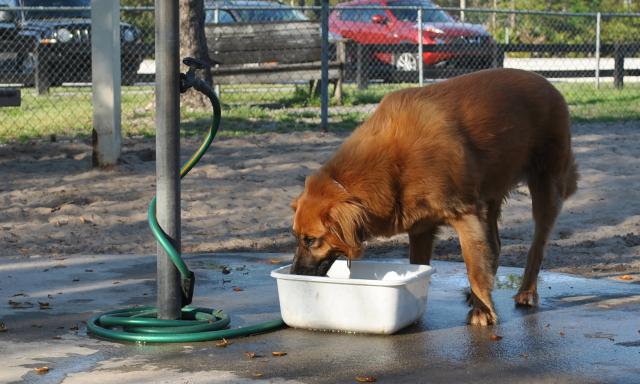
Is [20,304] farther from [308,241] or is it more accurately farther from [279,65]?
[279,65]

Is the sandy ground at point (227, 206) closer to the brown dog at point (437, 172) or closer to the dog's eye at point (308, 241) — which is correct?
the brown dog at point (437, 172)

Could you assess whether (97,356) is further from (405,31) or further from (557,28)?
(557,28)

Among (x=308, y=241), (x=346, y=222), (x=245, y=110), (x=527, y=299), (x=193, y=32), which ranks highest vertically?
(x=193, y=32)

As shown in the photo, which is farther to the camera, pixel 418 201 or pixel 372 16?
pixel 372 16

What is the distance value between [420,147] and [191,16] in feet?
32.0

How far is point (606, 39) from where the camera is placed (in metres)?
27.9

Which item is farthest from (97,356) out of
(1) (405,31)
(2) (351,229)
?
(1) (405,31)

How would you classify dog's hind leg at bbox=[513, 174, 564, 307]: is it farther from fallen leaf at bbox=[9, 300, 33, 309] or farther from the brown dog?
fallen leaf at bbox=[9, 300, 33, 309]

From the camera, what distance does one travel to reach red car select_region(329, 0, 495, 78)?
62.2 ft

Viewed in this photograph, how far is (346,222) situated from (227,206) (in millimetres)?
3819

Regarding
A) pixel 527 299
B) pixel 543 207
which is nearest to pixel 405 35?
pixel 543 207

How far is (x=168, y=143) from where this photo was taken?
4957 millimetres

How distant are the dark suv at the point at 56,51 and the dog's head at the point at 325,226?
12412 millimetres

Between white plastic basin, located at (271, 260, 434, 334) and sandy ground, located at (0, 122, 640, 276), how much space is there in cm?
226
